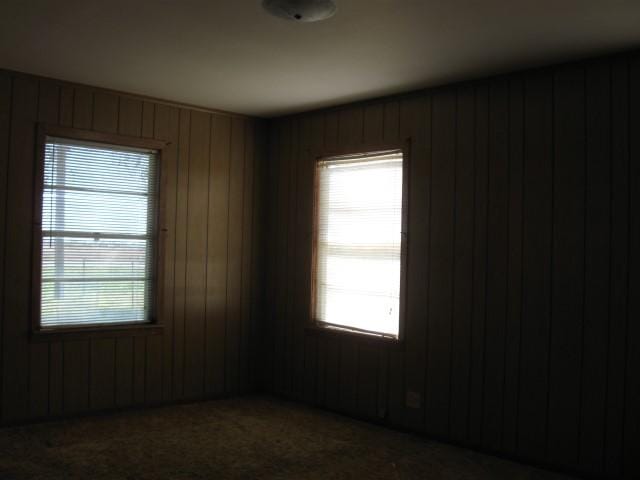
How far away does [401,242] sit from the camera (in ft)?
14.6

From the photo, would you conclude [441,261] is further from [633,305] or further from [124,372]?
[124,372]

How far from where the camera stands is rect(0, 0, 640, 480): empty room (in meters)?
3.40

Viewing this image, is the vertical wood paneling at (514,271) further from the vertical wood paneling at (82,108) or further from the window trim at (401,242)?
the vertical wood paneling at (82,108)

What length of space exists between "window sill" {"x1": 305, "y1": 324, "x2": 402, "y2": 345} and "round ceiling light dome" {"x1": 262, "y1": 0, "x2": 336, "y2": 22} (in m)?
2.41

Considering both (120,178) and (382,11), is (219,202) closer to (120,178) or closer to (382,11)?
(120,178)

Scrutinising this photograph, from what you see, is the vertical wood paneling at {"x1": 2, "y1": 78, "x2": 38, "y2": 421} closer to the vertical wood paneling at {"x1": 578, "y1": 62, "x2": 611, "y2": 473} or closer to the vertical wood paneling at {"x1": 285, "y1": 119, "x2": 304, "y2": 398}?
the vertical wood paneling at {"x1": 285, "y1": 119, "x2": 304, "y2": 398}

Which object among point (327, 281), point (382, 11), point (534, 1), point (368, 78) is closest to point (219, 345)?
point (327, 281)

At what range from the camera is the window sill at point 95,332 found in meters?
4.34

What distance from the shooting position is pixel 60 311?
446cm

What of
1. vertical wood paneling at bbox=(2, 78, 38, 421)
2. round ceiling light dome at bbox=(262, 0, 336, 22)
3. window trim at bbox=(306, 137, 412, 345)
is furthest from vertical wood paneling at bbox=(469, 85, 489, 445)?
vertical wood paneling at bbox=(2, 78, 38, 421)

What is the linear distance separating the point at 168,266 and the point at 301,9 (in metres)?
2.72

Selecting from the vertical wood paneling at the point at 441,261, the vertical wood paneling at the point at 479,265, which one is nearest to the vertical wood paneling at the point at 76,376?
the vertical wood paneling at the point at 441,261

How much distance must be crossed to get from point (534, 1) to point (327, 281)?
2.81 metres

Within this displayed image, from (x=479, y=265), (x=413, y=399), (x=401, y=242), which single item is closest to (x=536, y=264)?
(x=479, y=265)
